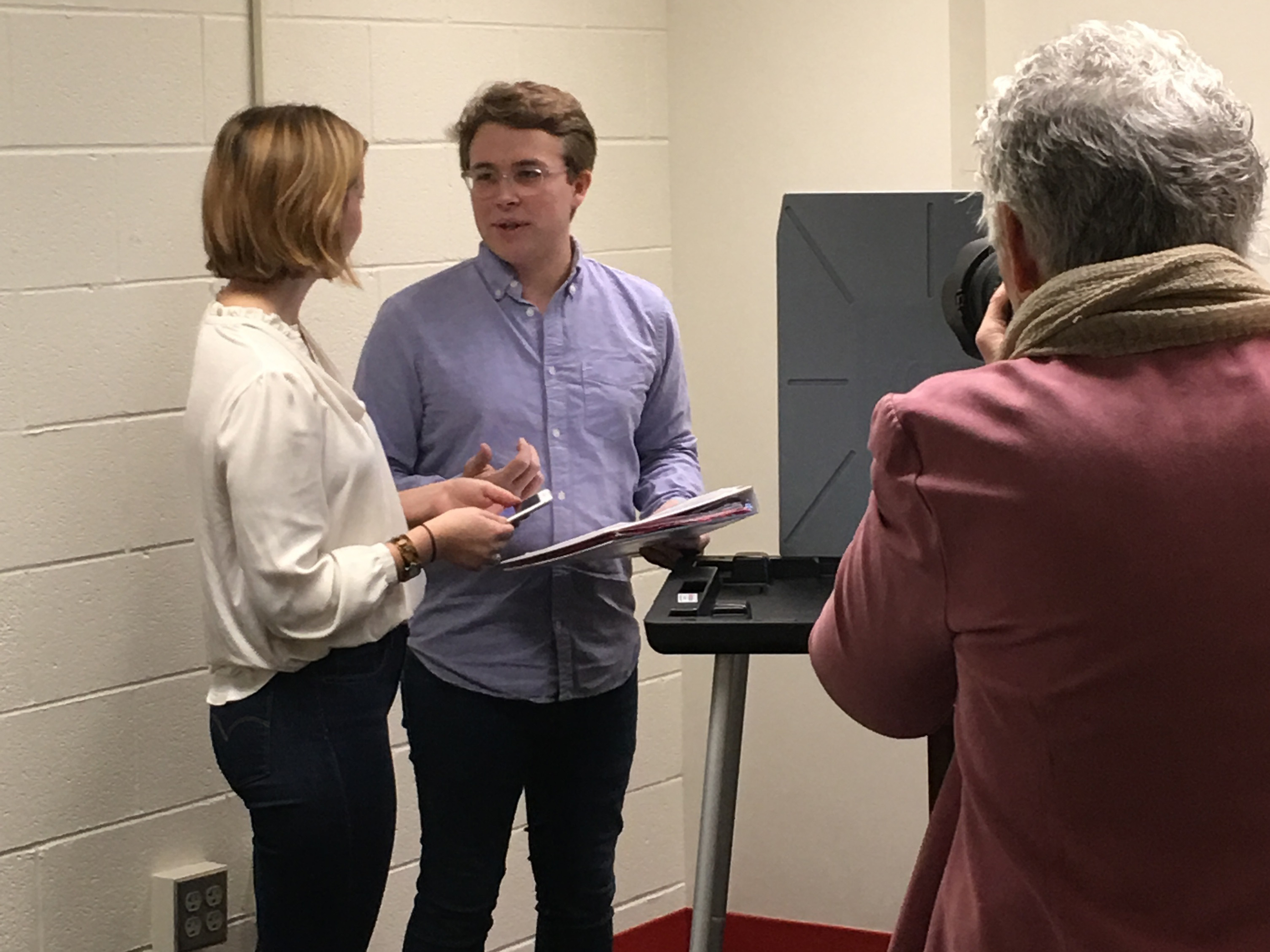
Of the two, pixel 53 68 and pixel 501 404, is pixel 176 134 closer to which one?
pixel 53 68

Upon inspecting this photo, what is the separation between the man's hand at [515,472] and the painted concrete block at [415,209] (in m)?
0.61

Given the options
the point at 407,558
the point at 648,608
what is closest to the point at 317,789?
the point at 407,558

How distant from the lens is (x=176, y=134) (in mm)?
2104

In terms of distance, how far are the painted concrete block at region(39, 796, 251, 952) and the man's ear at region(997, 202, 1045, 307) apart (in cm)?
159

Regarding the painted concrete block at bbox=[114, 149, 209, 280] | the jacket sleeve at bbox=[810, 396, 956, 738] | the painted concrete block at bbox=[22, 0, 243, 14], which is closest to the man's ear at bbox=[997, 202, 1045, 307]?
the jacket sleeve at bbox=[810, 396, 956, 738]

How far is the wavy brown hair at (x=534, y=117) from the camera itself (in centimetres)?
201

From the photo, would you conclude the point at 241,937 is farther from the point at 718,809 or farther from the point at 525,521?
the point at 718,809

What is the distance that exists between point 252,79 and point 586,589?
90 centimetres

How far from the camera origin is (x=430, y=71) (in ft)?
8.01

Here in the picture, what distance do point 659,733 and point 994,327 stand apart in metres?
1.80

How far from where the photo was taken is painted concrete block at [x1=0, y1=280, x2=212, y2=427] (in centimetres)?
197

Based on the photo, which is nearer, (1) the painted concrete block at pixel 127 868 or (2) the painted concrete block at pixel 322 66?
(1) the painted concrete block at pixel 127 868


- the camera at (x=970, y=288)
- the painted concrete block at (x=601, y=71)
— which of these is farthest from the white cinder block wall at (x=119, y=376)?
the camera at (x=970, y=288)

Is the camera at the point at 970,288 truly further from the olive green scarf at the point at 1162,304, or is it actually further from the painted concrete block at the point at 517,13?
the painted concrete block at the point at 517,13
